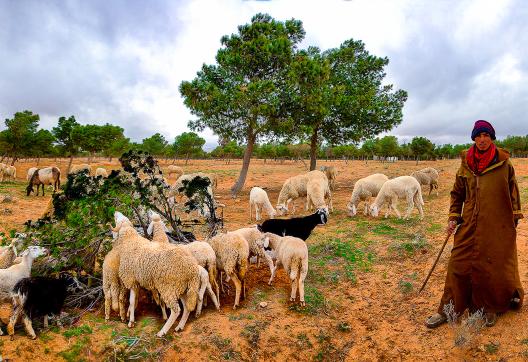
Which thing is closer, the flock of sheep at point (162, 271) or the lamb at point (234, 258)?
the flock of sheep at point (162, 271)

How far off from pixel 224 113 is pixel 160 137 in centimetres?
4402

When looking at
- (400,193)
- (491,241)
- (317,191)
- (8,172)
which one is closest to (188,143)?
(8,172)

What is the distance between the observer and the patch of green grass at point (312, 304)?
5480 mm

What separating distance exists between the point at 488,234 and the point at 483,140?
3.86 feet

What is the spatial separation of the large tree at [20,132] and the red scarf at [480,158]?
36.2 metres

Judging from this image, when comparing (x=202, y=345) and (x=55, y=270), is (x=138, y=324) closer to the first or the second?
(x=202, y=345)

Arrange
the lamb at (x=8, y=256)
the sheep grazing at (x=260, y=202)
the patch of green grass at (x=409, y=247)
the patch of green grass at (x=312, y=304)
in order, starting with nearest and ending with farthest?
the patch of green grass at (x=312, y=304), the lamb at (x=8, y=256), the patch of green grass at (x=409, y=247), the sheep grazing at (x=260, y=202)

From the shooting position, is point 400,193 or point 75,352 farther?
point 400,193

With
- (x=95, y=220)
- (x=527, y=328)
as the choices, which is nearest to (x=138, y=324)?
(x=95, y=220)

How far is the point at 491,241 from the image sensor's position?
14.1 feet

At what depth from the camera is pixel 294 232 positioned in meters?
8.53

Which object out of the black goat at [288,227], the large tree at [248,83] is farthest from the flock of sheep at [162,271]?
the large tree at [248,83]

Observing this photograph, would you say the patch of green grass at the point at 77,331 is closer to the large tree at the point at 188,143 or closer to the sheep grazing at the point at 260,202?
the sheep grazing at the point at 260,202

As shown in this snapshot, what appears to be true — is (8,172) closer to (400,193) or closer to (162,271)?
(162,271)
